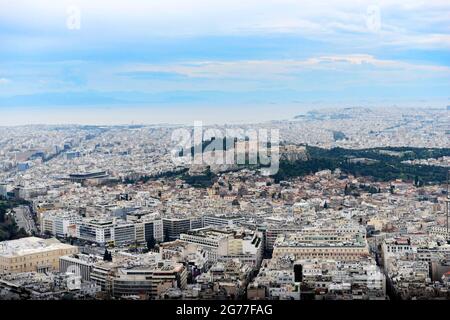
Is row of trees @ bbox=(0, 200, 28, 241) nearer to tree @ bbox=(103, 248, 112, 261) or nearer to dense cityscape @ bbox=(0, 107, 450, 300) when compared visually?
dense cityscape @ bbox=(0, 107, 450, 300)

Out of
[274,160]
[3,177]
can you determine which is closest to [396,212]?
[274,160]

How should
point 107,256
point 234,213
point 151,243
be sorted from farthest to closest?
point 234,213 → point 151,243 → point 107,256

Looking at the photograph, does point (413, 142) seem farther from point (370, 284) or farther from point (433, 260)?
point (370, 284)

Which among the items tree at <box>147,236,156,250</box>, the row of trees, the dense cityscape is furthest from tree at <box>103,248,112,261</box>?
the row of trees

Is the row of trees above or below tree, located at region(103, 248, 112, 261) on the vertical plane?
above

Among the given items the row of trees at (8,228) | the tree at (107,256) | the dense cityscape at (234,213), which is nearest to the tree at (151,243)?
the dense cityscape at (234,213)

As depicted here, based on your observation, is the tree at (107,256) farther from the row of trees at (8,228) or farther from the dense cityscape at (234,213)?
the row of trees at (8,228)

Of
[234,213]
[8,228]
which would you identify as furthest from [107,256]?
[234,213]

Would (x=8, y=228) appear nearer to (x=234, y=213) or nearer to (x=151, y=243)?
(x=151, y=243)
